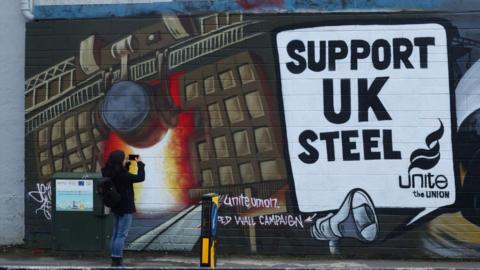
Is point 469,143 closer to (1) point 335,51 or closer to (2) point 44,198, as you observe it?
(1) point 335,51

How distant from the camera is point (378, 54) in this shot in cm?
986

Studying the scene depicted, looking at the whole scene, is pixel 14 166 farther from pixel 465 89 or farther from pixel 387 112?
pixel 465 89

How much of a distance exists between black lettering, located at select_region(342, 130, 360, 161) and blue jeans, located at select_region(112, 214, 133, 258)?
3.37 m

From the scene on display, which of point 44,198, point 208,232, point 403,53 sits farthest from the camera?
point 44,198

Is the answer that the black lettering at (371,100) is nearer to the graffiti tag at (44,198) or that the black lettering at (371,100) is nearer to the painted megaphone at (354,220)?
the painted megaphone at (354,220)

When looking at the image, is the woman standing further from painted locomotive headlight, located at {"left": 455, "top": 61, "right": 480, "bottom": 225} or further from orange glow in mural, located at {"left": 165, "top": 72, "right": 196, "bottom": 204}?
painted locomotive headlight, located at {"left": 455, "top": 61, "right": 480, "bottom": 225}

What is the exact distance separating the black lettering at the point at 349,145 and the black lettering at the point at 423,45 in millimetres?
1426

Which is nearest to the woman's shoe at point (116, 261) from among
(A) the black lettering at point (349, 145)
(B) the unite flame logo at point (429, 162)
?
(A) the black lettering at point (349, 145)

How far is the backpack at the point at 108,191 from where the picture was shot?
839cm

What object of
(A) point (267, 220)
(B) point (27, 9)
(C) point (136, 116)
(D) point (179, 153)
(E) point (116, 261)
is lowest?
(E) point (116, 261)

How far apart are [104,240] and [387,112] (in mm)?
4516

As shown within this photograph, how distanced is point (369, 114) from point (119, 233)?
404 centimetres

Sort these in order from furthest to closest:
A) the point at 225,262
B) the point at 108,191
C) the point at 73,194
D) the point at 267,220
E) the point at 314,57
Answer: the point at 267,220 → the point at 314,57 → the point at 225,262 → the point at 73,194 → the point at 108,191

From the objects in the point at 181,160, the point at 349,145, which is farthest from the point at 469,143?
the point at 181,160
